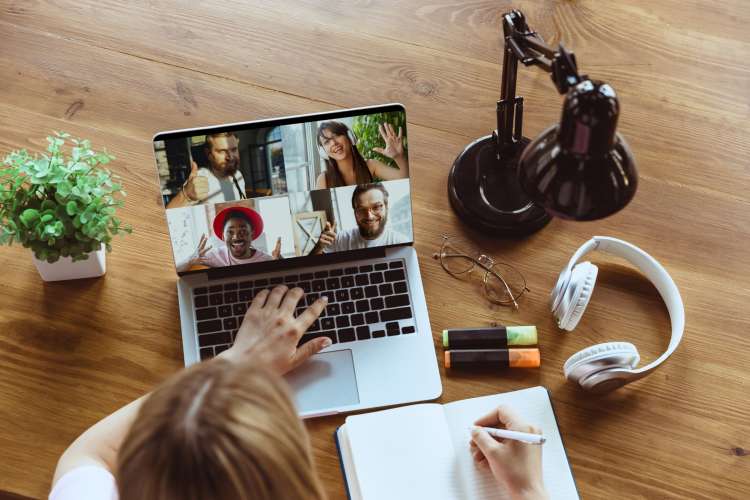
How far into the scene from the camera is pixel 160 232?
1149 mm

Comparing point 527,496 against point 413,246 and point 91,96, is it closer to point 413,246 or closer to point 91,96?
point 413,246

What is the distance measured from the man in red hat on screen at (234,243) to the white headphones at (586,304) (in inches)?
15.1

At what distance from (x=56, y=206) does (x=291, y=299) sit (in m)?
0.32

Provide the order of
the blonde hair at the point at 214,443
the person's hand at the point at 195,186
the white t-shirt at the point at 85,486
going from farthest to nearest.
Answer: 1. the person's hand at the point at 195,186
2. the white t-shirt at the point at 85,486
3. the blonde hair at the point at 214,443

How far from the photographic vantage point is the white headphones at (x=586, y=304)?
971mm

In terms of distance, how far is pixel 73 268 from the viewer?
109 centimetres

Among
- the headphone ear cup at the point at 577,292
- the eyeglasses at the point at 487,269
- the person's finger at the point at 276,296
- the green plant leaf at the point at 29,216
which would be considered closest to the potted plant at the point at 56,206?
the green plant leaf at the point at 29,216

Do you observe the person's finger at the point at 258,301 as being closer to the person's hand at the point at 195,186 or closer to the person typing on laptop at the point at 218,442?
the person's hand at the point at 195,186

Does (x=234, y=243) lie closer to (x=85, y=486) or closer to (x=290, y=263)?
(x=290, y=263)

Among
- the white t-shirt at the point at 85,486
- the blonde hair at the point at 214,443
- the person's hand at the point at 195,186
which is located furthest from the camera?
the person's hand at the point at 195,186

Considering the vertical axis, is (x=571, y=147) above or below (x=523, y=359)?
above

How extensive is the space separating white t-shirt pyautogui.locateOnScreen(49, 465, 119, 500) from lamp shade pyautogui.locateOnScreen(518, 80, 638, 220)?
59cm

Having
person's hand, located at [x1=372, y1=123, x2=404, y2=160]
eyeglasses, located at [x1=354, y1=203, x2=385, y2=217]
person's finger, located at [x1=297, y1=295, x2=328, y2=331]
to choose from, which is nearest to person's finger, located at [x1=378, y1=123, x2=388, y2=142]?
person's hand, located at [x1=372, y1=123, x2=404, y2=160]

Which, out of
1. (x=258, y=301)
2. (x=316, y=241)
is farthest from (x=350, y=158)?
(x=258, y=301)
